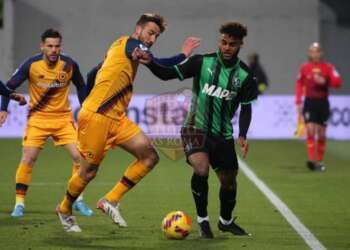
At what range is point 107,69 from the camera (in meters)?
9.45

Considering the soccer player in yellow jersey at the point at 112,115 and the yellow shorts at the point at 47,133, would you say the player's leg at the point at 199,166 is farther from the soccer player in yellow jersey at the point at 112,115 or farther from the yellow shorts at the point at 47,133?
the yellow shorts at the point at 47,133

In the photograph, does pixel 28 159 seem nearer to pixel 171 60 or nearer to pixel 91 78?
pixel 91 78

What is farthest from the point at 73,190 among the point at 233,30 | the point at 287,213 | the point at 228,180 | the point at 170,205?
the point at 287,213

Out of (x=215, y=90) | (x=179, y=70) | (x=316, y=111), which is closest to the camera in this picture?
(x=179, y=70)

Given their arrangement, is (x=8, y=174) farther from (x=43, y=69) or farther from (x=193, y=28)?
(x=193, y=28)

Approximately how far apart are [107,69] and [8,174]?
687 centimetres

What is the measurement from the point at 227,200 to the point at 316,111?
25.5ft

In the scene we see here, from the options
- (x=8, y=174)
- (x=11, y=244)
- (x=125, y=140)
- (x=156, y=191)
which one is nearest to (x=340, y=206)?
(x=156, y=191)

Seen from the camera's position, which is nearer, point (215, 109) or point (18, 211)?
point (215, 109)

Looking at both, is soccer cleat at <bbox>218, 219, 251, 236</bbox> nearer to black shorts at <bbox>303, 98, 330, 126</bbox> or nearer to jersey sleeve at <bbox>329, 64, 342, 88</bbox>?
jersey sleeve at <bbox>329, 64, 342, 88</bbox>

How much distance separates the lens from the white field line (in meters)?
9.34

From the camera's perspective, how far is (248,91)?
31.4ft

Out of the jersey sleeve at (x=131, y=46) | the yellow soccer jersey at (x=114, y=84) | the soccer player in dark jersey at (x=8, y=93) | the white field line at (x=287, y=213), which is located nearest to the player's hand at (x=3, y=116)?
the soccer player in dark jersey at (x=8, y=93)

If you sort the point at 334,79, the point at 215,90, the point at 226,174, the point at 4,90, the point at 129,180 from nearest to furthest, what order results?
the point at 215,90
the point at 226,174
the point at 129,180
the point at 4,90
the point at 334,79
